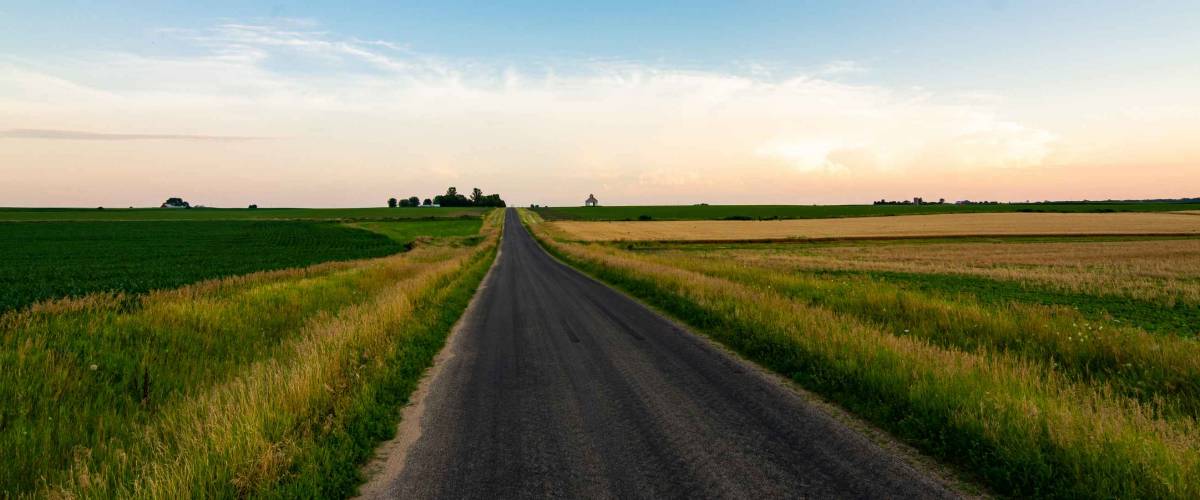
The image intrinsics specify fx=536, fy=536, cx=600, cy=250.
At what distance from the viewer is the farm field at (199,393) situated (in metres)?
5.05

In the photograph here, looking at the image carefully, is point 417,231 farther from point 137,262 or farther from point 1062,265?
point 1062,265

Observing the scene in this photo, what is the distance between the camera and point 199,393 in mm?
8281

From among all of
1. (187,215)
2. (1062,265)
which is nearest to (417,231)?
(1062,265)

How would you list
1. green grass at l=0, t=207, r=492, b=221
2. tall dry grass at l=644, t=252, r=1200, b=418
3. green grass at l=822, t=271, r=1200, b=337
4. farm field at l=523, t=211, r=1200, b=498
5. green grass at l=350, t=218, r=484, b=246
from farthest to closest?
green grass at l=0, t=207, r=492, b=221
green grass at l=350, t=218, r=484, b=246
green grass at l=822, t=271, r=1200, b=337
tall dry grass at l=644, t=252, r=1200, b=418
farm field at l=523, t=211, r=1200, b=498

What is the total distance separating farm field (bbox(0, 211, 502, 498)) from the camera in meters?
5.05

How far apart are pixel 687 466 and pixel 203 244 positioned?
203 ft

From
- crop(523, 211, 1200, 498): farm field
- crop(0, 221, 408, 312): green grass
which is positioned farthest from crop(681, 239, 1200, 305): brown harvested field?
crop(0, 221, 408, 312): green grass

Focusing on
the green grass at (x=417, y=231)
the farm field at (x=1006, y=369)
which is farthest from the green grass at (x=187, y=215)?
the farm field at (x=1006, y=369)

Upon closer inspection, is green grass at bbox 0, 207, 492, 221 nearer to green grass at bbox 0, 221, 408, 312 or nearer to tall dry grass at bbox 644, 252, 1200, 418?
green grass at bbox 0, 221, 408, 312

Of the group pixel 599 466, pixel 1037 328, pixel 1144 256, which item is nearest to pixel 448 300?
pixel 599 466

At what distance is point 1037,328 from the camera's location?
34.7 feet

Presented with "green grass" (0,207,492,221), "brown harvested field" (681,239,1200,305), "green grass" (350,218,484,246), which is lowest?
"brown harvested field" (681,239,1200,305)

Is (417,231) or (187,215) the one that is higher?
(187,215)

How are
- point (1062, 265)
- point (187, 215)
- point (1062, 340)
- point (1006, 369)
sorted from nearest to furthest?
point (1006, 369) < point (1062, 340) < point (1062, 265) < point (187, 215)
